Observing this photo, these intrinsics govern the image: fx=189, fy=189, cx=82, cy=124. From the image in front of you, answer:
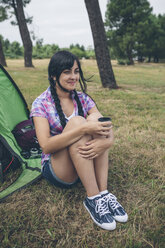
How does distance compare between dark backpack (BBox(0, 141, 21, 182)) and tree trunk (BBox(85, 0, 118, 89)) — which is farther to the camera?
tree trunk (BBox(85, 0, 118, 89))

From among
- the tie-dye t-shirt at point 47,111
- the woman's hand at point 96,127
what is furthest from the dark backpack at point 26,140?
the woman's hand at point 96,127

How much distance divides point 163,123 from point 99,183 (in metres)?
2.35

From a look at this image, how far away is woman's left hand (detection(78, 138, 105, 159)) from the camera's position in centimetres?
145

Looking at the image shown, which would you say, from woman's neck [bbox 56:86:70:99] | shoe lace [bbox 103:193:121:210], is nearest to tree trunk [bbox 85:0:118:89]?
woman's neck [bbox 56:86:70:99]

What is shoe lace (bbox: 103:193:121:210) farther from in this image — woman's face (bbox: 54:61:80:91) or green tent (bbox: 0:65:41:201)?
woman's face (bbox: 54:61:80:91)

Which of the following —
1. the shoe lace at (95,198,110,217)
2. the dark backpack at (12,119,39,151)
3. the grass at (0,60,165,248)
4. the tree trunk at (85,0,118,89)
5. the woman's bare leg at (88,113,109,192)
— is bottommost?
the grass at (0,60,165,248)

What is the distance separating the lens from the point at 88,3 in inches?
223

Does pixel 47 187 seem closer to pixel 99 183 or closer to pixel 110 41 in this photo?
pixel 99 183

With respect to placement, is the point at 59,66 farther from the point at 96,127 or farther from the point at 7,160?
the point at 7,160

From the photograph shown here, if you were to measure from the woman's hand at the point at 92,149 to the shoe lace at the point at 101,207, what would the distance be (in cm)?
36

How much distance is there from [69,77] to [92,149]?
2.22 ft

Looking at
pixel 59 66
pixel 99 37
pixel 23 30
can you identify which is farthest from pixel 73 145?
pixel 23 30

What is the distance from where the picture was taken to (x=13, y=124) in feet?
8.07

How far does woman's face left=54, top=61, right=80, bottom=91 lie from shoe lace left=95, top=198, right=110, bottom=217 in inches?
39.3
